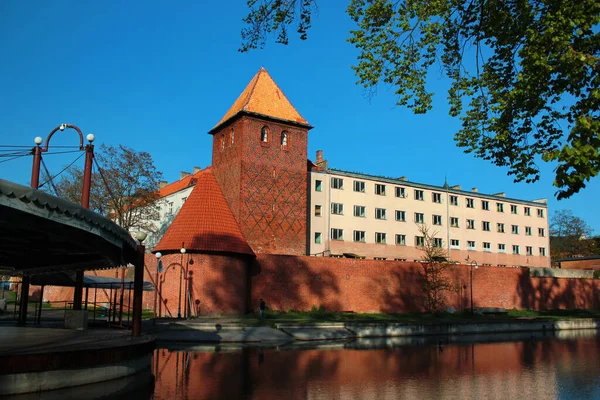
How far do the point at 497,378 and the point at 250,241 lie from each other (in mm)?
24591

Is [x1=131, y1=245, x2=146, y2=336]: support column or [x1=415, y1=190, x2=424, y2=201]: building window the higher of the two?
[x1=415, y1=190, x2=424, y2=201]: building window

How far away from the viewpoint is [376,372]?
14672mm

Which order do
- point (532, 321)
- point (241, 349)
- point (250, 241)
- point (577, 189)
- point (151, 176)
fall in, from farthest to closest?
point (151, 176) < point (250, 241) < point (532, 321) < point (241, 349) < point (577, 189)

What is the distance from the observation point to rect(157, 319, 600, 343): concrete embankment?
23484 mm

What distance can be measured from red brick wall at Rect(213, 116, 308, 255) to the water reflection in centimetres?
1637

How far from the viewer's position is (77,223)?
1068 cm

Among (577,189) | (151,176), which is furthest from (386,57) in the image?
(151,176)

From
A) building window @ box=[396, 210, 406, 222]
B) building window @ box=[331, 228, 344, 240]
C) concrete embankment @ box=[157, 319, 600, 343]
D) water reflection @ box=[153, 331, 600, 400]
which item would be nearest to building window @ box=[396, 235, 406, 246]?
building window @ box=[396, 210, 406, 222]

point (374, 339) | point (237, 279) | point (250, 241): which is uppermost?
point (250, 241)

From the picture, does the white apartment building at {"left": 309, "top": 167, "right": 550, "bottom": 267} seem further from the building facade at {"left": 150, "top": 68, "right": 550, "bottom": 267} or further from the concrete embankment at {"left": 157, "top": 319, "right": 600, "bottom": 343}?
the concrete embankment at {"left": 157, "top": 319, "right": 600, "bottom": 343}

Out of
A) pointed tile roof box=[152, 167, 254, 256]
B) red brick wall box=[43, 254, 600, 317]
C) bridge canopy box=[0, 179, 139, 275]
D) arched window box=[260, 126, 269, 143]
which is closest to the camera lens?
bridge canopy box=[0, 179, 139, 275]

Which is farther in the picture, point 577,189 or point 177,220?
point 177,220

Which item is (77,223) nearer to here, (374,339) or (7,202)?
(7,202)

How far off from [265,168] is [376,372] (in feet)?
84.5
